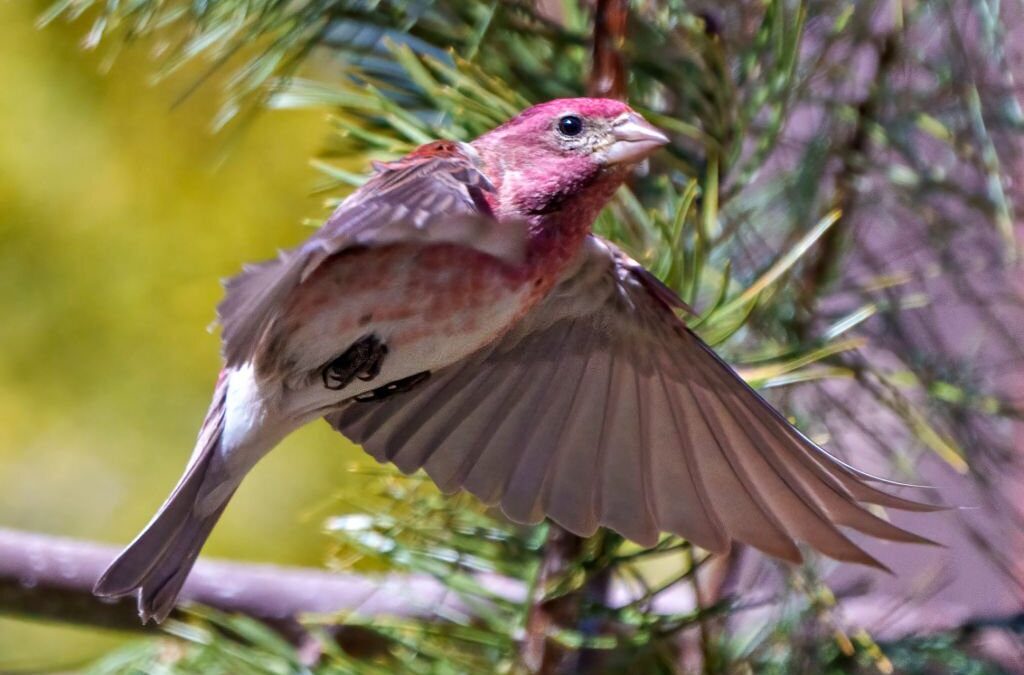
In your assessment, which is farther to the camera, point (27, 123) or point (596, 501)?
point (27, 123)

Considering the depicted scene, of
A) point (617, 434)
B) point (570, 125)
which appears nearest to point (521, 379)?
point (617, 434)

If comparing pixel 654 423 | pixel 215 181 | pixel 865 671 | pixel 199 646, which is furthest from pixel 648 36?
pixel 215 181

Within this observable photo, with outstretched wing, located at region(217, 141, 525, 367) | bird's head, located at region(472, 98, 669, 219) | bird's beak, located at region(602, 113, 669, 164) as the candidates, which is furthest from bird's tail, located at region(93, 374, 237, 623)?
bird's beak, located at region(602, 113, 669, 164)

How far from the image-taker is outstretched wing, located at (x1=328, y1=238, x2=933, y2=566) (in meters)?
1.72

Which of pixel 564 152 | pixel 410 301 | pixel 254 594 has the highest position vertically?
pixel 564 152

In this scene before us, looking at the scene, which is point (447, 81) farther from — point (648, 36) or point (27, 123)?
point (27, 123)

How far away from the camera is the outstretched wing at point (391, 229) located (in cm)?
123

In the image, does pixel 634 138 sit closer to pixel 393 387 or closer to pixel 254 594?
pixel 393 387

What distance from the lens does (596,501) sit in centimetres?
179

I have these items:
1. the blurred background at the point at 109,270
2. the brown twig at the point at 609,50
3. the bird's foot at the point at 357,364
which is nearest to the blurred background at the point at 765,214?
the brown twig at the point at 609,50

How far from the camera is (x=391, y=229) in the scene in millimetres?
1256

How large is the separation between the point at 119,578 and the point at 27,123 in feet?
6.12

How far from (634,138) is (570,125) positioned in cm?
9

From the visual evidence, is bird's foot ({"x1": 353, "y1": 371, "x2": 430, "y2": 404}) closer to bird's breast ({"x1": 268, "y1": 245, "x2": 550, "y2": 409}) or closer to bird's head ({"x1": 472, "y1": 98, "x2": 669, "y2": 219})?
bird's breast ({"x1": 268, "y1": 245, "x2": 550, "y2": 409})
